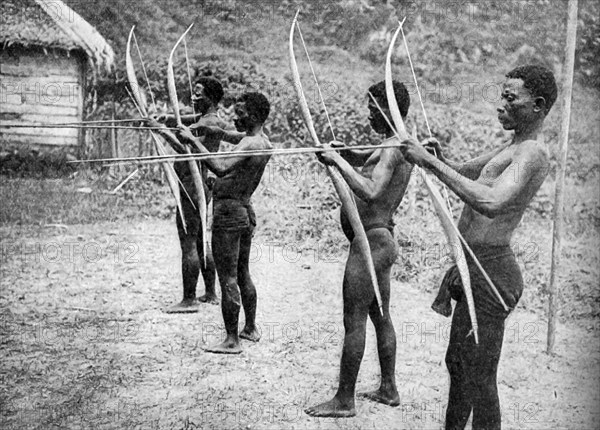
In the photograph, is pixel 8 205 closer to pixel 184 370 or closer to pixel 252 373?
pixel 184 370

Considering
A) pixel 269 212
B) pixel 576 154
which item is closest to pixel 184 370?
pixel 269 212

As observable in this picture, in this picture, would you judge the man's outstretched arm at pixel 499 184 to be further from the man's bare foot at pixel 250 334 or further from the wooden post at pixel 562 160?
the man's bare foot at pixel 250 334

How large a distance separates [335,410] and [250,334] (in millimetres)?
1104

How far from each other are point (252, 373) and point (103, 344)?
1.02 meters

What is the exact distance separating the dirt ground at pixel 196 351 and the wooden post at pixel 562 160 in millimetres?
267

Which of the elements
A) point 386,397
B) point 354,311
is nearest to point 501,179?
point 354,311

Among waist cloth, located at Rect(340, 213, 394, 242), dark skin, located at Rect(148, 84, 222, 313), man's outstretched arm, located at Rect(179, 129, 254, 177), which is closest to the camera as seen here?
waist cloth, located at Rect(340, 213, 394, 242)

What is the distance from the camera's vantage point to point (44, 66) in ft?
16.1

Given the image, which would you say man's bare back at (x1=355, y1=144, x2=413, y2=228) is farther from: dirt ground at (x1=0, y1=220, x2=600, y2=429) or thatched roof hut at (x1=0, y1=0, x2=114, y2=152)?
thatched roof hut at (x1=0, y1=0, x2=114, y2=152)

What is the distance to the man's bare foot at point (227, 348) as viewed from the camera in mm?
3910

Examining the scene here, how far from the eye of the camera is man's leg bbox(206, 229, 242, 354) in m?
3.83

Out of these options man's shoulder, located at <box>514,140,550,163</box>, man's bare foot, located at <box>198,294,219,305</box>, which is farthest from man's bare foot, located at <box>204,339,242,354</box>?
man's shoulder, located at <box>514,140,550,163</box>

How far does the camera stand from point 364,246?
114 inches

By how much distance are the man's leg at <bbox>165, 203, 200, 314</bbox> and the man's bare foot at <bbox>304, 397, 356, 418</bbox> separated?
5.37 ft
